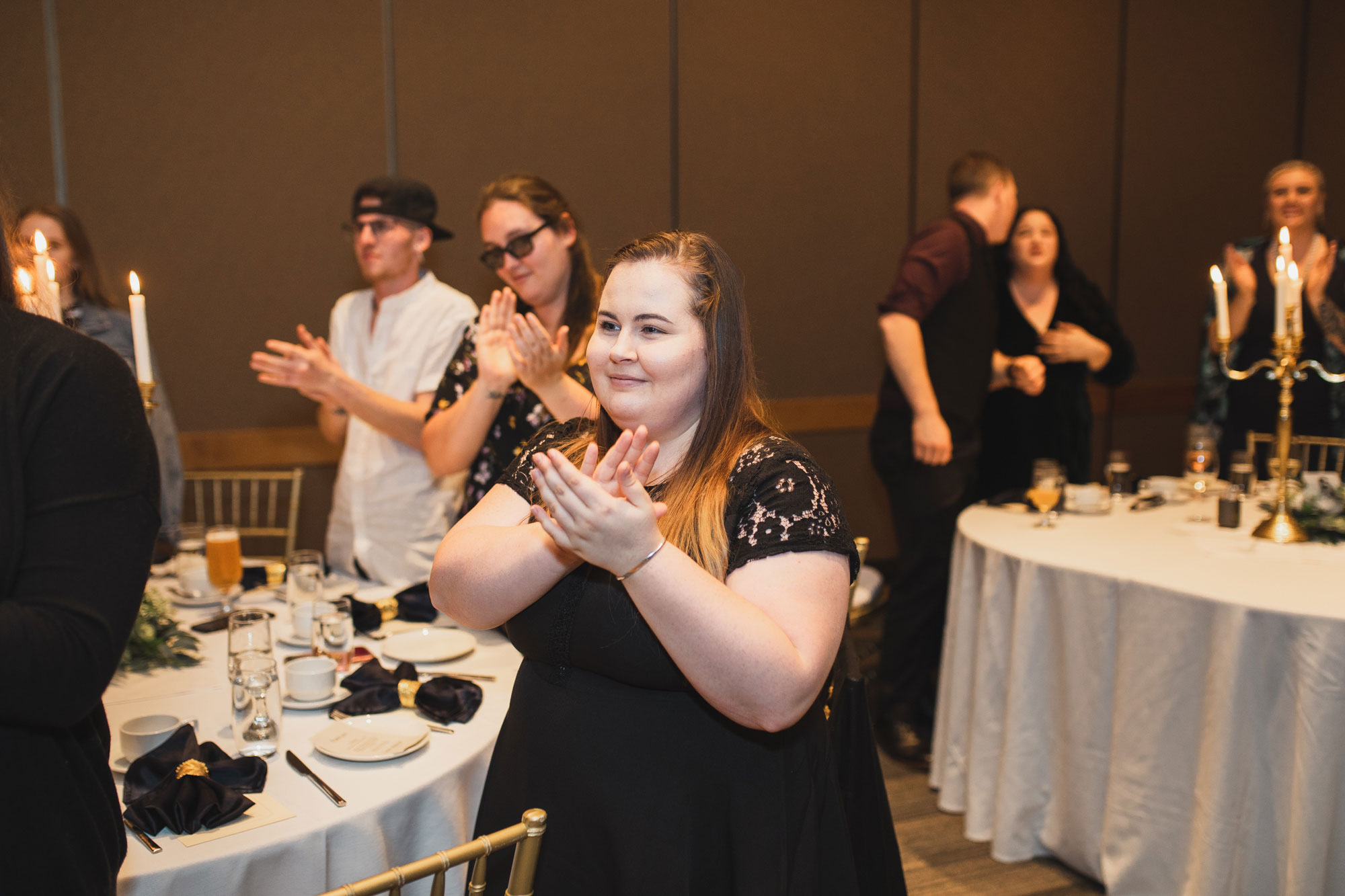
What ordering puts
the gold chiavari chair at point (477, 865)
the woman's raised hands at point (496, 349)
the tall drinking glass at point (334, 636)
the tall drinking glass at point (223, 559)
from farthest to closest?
the woman's raised hands at point (496, 349)
the tall drinking glass at point (223, 559)
the tall drinking glass at point (334, 636)
the gold chiavari chair at point (477, 865)

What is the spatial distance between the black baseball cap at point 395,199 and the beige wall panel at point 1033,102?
306 centimetres

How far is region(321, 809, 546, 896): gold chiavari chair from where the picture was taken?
966 millimetres

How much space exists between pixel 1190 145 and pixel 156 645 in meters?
5.91

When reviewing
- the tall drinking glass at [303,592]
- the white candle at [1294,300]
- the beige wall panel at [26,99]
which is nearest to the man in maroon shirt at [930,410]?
the white candle at [1294,300]

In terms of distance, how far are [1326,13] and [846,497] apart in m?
3.97

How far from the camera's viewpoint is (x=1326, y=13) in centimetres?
587

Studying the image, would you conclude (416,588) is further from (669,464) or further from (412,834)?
(669,464)

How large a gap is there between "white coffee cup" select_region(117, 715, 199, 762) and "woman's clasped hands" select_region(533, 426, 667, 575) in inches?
30.3

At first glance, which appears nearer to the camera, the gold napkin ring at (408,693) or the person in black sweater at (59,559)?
the person in black sweater at (59,559)

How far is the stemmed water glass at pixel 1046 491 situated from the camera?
292 cm

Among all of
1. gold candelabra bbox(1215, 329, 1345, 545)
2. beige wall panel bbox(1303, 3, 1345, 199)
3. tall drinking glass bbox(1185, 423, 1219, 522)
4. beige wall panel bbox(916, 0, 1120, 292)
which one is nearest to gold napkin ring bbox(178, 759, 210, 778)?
gold candelabra bbox(1215, 329, 1345, 545)

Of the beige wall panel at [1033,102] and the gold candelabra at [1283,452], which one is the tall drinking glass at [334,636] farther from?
the beige wall panel at [1033,102]

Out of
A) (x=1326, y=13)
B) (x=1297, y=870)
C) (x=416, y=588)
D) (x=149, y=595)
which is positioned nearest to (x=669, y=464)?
(x=416, y=588)

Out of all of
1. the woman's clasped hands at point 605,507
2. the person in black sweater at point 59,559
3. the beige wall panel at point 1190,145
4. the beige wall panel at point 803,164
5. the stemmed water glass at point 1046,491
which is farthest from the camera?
the beige wall panel at point 1190,145
